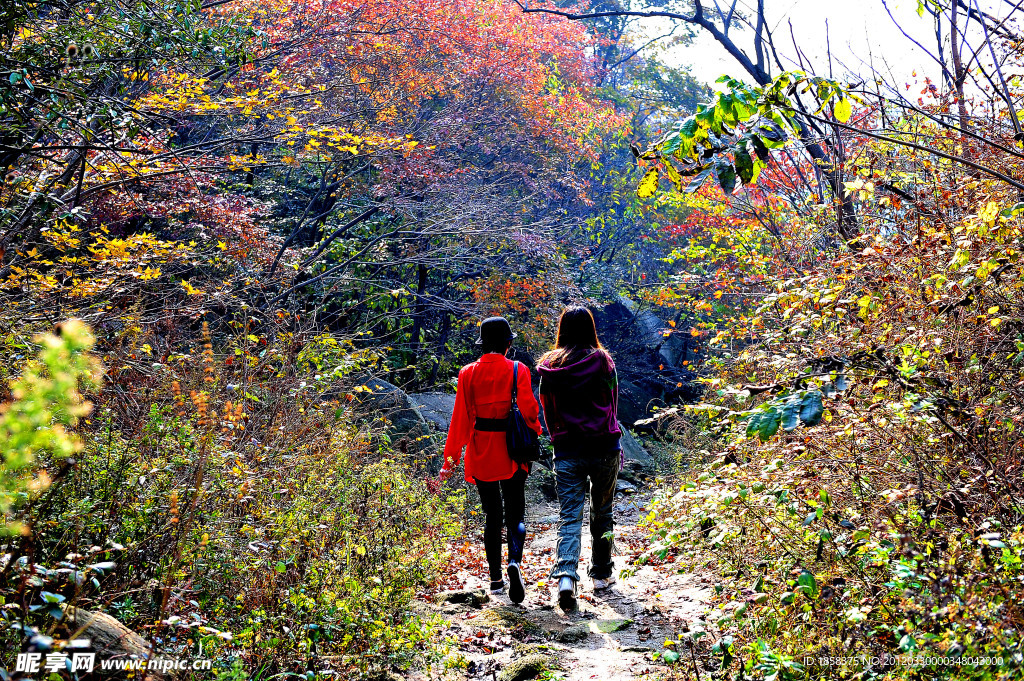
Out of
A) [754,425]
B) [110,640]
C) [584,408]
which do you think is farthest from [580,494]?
[110,640]

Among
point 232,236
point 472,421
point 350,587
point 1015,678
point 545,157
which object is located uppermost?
point 545,157

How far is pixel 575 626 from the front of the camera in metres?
5.09

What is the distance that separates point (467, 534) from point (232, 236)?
5.25 meters

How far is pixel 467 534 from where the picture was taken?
8.54 m

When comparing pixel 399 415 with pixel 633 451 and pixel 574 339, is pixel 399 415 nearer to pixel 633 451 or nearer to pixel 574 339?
pixel 574 339

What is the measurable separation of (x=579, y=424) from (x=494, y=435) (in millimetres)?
688

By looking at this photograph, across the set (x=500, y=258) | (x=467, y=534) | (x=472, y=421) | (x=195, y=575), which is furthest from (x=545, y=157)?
(x=195, y=575)

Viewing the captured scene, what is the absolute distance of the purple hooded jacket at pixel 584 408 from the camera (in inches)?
224

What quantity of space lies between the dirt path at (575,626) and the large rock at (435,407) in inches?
158

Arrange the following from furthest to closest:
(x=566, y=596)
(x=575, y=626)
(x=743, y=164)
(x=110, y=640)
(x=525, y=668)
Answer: (x=566, y=596) < (x=575, y=626) < (x=525, y=668) < (x=110, y=640) < (x=743, y=164)

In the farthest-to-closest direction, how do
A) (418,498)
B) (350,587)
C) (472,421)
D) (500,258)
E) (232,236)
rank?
(500,258) < (232,236) < (418,498) < (472,421) < (350,587)

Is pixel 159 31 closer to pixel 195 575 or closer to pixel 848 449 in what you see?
pixel 195 575

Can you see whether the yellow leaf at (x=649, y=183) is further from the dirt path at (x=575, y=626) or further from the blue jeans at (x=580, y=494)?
the blue jeans at (x=580, y=494)

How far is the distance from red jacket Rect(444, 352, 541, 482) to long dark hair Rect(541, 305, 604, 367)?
281 mm
